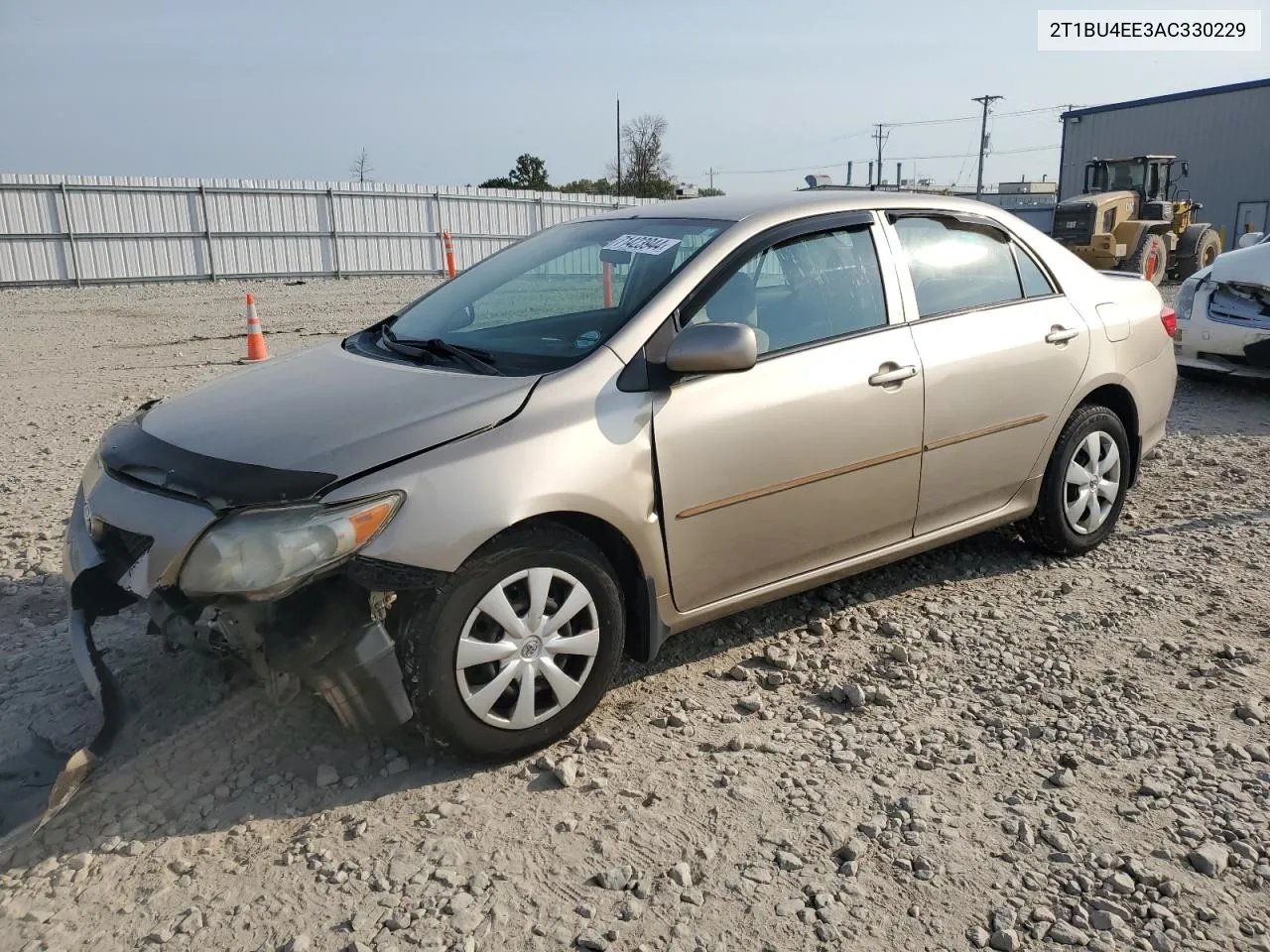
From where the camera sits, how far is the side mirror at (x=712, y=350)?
3148 mm

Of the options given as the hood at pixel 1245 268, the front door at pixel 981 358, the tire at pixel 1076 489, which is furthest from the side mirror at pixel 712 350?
the hood at pixel 1245 268

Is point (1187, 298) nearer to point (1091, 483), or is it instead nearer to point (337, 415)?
point (1091, 483)

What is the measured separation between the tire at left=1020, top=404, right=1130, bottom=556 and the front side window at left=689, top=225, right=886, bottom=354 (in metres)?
1.22

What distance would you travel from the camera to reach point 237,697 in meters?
3.37

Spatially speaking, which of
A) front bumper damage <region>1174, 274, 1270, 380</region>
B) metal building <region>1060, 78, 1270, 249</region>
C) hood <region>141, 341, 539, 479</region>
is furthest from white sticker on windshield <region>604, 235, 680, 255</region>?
metal building <region>1060, 78, 1270, 249</region>

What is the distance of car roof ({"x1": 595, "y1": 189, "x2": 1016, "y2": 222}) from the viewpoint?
3.77 m

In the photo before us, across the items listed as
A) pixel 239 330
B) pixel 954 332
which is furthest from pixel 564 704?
pixel 239 330

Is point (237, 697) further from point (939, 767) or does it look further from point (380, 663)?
point (939, 767)

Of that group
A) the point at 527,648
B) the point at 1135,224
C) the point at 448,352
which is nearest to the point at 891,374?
the point at 448,352

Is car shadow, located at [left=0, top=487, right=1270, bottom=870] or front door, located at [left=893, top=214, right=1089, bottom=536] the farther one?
front door, located at [left=893, top=214, right=1089, bottom=536]

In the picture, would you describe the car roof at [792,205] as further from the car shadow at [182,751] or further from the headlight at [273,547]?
the headlight at [273,547]

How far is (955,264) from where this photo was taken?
416cm

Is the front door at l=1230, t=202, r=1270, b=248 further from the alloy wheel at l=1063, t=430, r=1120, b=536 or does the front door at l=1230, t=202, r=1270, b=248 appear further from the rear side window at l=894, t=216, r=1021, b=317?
the rear side window at l=894, t=216, r=1021, b=317

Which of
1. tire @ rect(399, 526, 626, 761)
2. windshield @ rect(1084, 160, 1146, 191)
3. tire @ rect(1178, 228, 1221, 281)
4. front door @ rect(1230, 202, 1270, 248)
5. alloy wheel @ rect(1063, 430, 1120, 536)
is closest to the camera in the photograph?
tire @ rect(399, 526, 626, 761)
